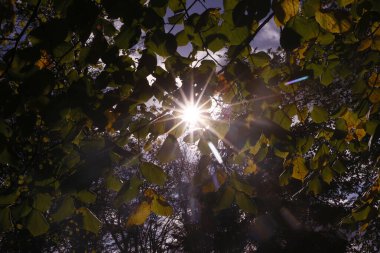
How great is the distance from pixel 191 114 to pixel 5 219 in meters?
1.11

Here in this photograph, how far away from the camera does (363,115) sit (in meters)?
2.37

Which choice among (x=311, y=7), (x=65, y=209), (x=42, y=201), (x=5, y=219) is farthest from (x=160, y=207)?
(x=311, y=7)

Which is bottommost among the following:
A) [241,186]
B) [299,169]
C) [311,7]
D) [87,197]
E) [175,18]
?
[241,186]

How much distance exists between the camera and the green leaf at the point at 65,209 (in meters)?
1.88

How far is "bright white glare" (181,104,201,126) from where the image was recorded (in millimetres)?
1891

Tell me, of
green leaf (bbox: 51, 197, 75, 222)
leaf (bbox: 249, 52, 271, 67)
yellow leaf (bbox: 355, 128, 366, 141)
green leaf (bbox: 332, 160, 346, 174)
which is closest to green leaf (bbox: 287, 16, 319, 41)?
leaf (bbox: 249, 52, 271, 67)

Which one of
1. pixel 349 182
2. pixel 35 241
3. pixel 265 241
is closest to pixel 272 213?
pixel 265 241

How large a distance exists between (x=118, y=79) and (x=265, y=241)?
65.4 feet

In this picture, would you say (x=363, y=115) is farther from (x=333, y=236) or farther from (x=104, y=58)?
(x=333, y=236)

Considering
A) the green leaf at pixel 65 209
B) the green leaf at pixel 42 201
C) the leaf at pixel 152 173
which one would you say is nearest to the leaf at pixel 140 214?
the leaf at pixel 152 173

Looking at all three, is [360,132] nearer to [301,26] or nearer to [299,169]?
[299,169]

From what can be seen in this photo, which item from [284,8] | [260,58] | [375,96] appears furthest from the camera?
[375,96]

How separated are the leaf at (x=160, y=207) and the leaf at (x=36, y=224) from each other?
1.86 feet

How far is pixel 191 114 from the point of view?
196 centimetres
